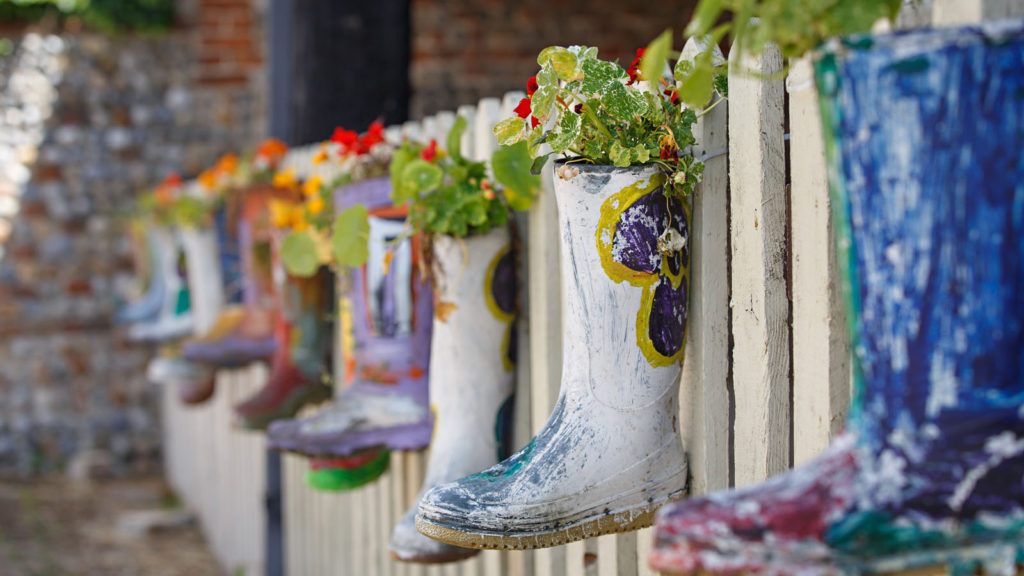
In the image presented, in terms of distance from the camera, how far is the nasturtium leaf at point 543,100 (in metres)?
1.08

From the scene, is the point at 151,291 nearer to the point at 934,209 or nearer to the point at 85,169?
the point at 85,169

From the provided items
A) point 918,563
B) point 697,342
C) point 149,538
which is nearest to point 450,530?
point 697,342

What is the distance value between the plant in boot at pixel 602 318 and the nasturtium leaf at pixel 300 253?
88 cm

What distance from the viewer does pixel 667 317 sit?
115 centimetres

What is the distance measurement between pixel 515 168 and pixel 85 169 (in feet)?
14.7

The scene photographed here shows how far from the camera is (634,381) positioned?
44.4 inches

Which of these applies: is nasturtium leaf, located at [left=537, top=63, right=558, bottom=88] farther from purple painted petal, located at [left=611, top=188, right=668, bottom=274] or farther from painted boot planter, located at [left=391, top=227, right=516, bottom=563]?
painted boot planter, located at [left=391, top=227, right=516, bottom=563]

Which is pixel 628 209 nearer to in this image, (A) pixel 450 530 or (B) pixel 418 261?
(A) pixel 450 530

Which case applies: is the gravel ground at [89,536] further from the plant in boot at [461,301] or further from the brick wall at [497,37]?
the plant in boot at [461,301]

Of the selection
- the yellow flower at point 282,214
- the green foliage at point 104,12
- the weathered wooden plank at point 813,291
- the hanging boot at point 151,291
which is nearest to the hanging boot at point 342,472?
the yellow flower at point 282,214

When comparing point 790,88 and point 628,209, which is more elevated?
point 790,88

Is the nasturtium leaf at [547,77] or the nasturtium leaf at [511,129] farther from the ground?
the nasturtium leaf at [547,77]

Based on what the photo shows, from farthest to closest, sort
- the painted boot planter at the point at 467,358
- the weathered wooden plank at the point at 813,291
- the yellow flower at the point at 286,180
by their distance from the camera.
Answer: the yellow flower at the point at 286,180
the painted boot planter at the point at 467,358
the weathered wooden plank at the point at 813,291

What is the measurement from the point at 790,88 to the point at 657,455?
1.33 ft
